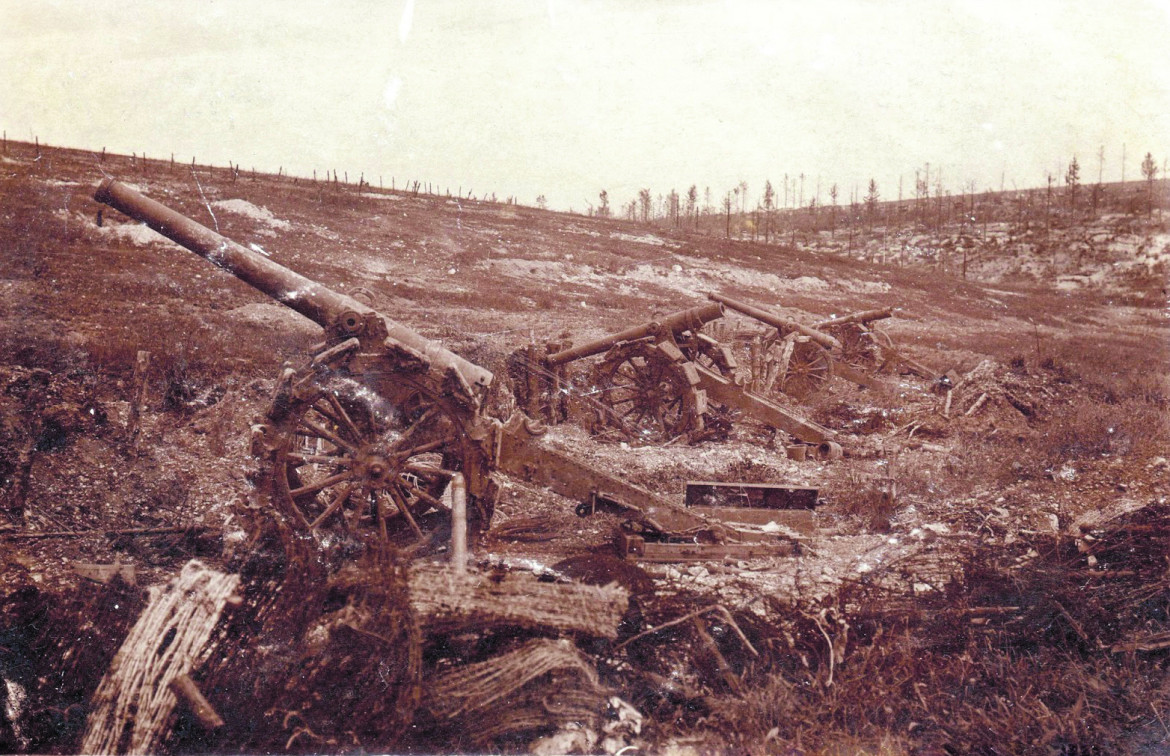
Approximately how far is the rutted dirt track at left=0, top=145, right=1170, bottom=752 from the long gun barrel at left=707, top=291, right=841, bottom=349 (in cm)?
11

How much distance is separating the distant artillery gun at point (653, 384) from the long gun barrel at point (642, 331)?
0.01 metres

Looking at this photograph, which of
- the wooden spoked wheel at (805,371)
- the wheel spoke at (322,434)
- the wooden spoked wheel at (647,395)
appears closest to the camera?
the wheel spoke at (322,434)

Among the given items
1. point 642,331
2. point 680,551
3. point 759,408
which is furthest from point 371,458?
point 759,408

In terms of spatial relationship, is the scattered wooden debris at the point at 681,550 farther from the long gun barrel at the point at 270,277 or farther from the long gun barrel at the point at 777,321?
the long gun barrel at the point at 777,321

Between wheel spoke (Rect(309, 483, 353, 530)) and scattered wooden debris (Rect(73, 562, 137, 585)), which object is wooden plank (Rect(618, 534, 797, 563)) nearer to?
wheel spoke (Rect(309, 483, 353, 530))

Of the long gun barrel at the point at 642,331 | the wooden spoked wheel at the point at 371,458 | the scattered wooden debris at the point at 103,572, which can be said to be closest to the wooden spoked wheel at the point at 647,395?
the long gun barrel at the point at 642,331

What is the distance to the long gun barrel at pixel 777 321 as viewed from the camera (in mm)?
6344

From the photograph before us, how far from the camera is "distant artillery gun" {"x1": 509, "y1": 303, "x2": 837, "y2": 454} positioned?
6629 millimetres

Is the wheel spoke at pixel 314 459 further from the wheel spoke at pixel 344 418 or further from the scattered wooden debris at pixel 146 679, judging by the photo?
the scattered wooden debris at pixel 146 679

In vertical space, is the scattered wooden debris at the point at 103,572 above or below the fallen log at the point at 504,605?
above

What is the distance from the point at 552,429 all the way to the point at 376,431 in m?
2.45

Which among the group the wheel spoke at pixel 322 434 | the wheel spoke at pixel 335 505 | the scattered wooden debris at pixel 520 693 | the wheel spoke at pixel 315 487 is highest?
the wheel spoke at pixel 322 434

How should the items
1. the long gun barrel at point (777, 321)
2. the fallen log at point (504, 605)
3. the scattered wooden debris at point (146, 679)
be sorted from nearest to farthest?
the scattered wooden debris at point (146, 679), the fallen log at point (504, 605), the long gun barrel at point (777, 321)

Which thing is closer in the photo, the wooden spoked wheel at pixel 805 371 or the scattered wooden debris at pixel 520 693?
the scattered wooden debris at pixel 520 693
